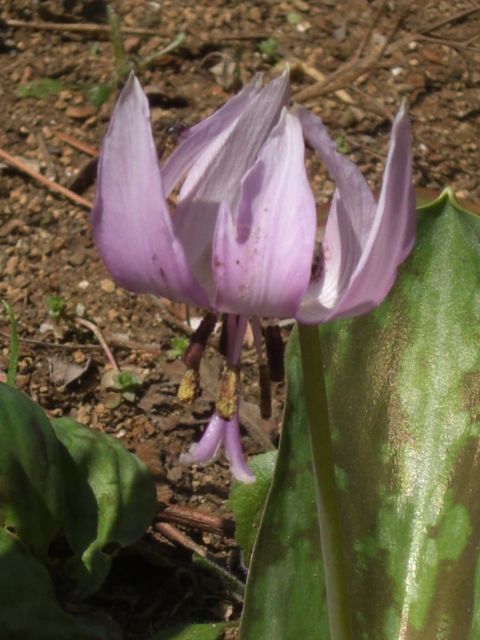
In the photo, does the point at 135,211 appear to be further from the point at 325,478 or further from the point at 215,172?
the point at 325,478

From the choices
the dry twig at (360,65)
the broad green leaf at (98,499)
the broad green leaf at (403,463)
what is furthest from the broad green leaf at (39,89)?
the broad green leaf at (403,463)

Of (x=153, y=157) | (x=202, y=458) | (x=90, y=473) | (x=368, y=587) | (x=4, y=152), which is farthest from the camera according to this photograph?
(x=4, y=152)

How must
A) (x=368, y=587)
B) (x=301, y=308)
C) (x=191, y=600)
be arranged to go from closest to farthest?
(x=301, y=308) → (x=368, y=587) → (x=191, y=600)

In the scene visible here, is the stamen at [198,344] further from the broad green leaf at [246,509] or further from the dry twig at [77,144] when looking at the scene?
the dry twig at [77,144]

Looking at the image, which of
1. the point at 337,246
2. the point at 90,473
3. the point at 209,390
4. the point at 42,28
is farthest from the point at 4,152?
the point at 337,246

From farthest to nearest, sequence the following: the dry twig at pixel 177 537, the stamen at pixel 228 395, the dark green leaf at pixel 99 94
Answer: the dark green leaf at pixel 99 94, the dry twig at pixel 177 537, the stamen at pixel 228 395

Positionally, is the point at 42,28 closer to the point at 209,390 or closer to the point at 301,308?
the point at 209,390

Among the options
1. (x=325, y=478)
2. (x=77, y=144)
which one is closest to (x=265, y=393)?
(x=325, y=478)

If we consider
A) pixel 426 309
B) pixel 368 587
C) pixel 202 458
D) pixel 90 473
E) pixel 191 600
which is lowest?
pixel 191 600
